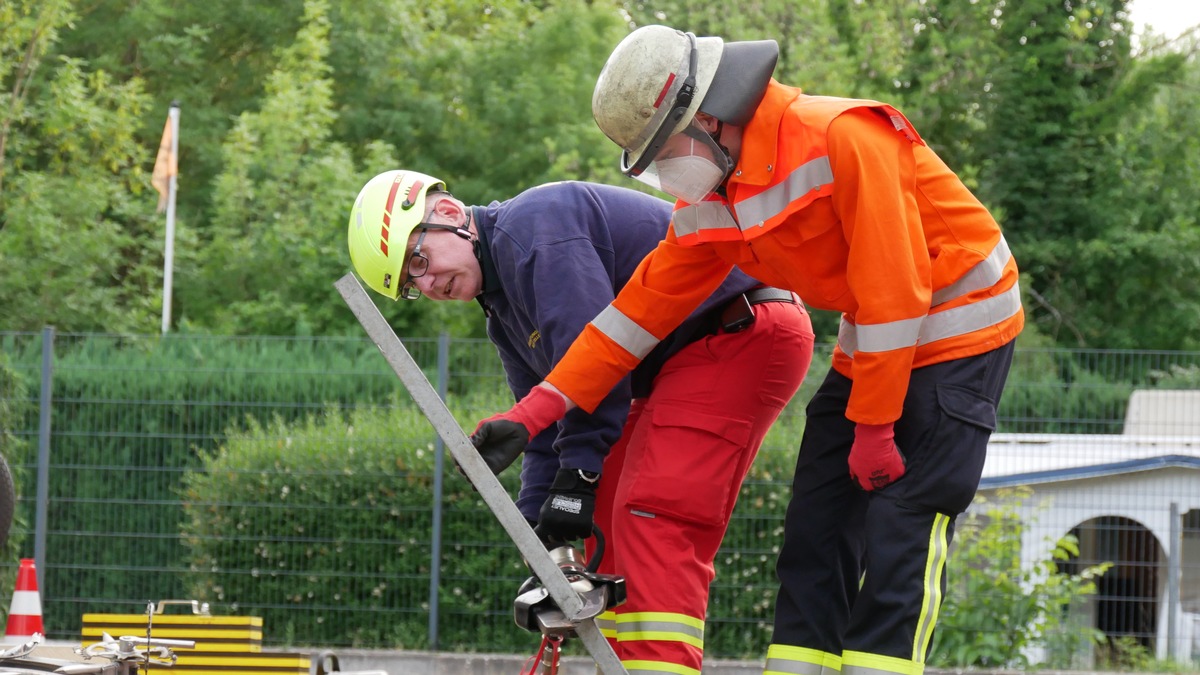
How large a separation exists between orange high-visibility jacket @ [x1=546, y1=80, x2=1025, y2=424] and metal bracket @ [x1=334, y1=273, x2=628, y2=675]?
2.64ft

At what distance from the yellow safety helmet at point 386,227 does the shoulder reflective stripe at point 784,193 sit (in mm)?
1046

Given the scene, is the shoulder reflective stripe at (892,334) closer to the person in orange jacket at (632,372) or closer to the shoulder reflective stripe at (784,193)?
the shoulder reflective stripe at (784,193)

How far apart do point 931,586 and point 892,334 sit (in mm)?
618

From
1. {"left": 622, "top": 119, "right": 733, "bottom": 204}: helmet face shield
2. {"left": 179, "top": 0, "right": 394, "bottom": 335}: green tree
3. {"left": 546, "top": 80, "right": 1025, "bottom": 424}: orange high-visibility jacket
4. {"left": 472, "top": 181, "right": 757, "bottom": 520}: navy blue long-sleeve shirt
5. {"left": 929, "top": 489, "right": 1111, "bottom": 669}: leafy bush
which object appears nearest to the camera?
{"left": 546, "top": 80, "right": 1025, "bottom": 424}: orange high-visibility jacket

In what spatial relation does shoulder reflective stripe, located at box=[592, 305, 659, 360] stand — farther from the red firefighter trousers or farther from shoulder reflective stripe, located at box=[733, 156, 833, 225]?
shoulder reflective stripe, located at box=[733, 156, 833, 225]

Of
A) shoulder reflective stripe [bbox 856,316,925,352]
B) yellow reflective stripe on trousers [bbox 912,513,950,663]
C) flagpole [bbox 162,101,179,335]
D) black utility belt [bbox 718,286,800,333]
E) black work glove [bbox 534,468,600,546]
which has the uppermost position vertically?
flagpole [bbox 162,101,179,335]

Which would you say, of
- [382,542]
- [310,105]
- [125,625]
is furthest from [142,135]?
[125,625]

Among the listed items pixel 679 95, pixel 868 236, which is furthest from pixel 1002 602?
pixel 679 95

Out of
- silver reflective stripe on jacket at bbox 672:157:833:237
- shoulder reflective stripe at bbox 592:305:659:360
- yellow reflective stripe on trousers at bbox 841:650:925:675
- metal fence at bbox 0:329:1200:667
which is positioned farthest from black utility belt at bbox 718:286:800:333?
metal fence at bbox 0:329:1200:667

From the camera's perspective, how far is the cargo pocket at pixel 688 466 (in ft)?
12.8

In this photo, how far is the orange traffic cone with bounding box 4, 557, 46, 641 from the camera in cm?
606

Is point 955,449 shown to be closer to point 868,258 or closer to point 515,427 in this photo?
point 868,258

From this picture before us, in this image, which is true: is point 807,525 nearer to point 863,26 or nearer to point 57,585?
point 57,585

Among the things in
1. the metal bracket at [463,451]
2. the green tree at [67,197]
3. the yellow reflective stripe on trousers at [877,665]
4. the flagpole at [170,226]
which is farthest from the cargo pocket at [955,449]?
the flagpole at [170,226]
